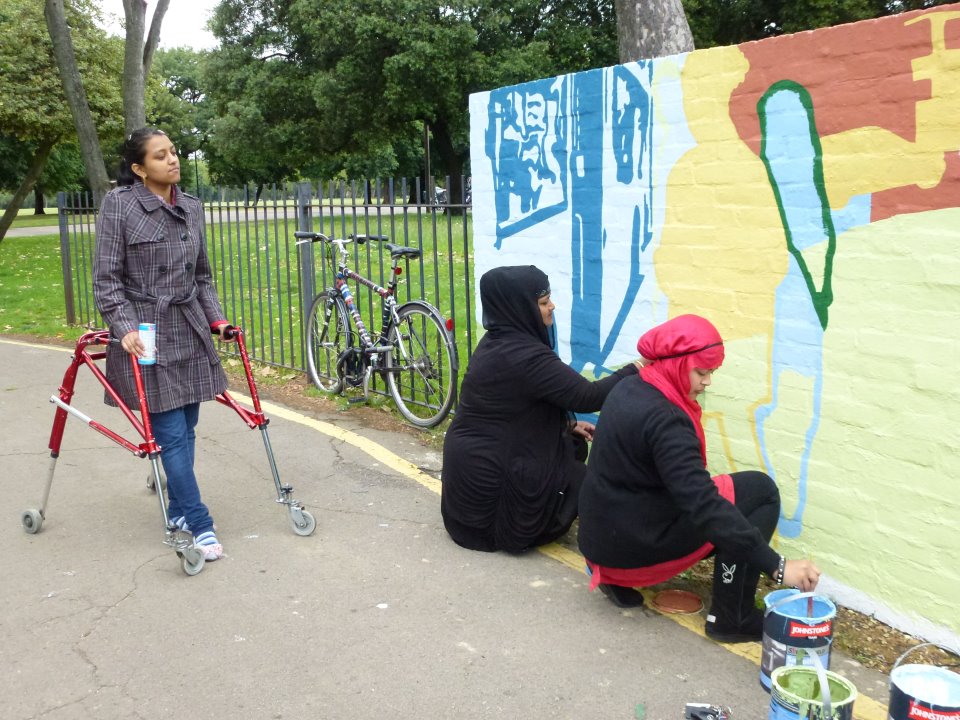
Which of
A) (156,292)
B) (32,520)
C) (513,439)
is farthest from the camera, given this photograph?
(32,520)

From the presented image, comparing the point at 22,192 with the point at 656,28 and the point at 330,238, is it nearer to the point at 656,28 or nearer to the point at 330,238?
the point at 330,238

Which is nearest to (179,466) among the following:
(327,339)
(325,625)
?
(325,625)

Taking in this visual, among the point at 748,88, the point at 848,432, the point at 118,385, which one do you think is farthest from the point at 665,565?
the point at 118,385

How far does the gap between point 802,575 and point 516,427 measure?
1.56 m

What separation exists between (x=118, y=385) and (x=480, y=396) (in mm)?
1720

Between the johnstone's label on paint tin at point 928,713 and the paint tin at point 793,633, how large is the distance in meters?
0.46

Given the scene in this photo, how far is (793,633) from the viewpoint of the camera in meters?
3.06

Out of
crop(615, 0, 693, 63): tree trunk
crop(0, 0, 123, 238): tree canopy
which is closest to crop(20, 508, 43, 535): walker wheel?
crop(615, 0, 693, 63): tree trunk

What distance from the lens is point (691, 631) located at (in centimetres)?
370

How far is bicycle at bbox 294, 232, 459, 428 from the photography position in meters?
6.39

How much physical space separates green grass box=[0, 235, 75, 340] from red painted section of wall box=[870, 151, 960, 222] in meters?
9.61

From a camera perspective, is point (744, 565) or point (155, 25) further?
point (155, 25)

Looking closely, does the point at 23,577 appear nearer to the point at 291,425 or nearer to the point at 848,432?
the point at 291,425

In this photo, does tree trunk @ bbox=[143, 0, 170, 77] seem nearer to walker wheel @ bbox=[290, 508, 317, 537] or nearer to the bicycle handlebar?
the bicycle handlebar
